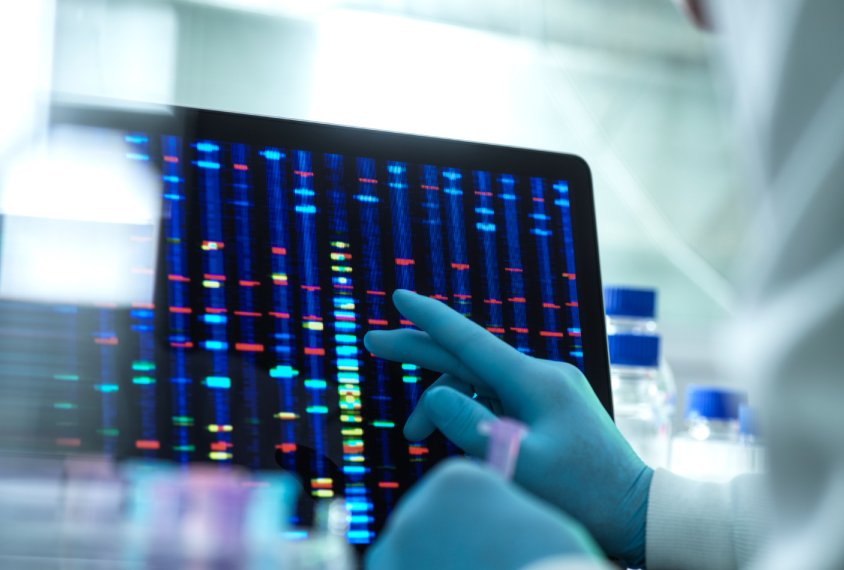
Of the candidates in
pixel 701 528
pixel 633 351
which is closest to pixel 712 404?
pixel 633 351

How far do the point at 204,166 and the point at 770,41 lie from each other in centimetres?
40

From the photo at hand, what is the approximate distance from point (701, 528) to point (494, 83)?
105cm

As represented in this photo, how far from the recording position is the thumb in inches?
19.2

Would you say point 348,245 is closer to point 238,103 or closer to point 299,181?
point 299,181

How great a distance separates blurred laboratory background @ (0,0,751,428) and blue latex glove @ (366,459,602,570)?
3.03ft

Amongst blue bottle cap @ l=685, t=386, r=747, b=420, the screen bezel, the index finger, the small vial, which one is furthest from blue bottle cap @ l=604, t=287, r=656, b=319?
the small vial

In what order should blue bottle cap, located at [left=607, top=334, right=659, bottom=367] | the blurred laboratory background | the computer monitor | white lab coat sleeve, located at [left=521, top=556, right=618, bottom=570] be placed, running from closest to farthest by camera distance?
white lab coat sleeve, located at [left=521, top=556, right=618, bottom=570], the computer monitor, blue bottle cap, located at [left=607, top=334, right=659, bottom=367], the blurred laboratory background

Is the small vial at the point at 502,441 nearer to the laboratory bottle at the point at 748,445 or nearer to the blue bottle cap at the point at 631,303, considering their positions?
the blue bottle cap at the point at 631,303

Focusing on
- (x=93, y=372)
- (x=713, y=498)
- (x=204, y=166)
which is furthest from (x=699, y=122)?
(x=93, y=372)

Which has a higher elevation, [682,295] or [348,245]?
[682,295]

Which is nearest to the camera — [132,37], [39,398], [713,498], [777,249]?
[777,249]

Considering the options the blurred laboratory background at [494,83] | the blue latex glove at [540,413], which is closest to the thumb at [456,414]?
the blue latex glove at [540,413]

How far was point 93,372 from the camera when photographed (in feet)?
1.53

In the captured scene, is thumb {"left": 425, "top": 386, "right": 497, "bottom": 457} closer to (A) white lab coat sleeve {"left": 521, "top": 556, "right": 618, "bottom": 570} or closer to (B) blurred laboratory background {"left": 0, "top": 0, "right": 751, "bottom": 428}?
(A) white lab coat sleeve {"left": 521, "top": 556, "right": 618, "bottom": 570}
